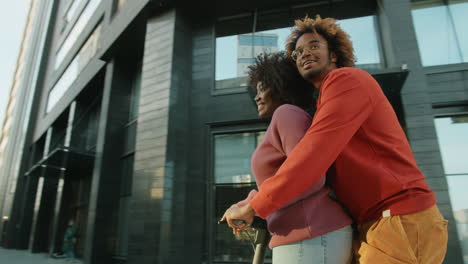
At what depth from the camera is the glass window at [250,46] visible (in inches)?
352

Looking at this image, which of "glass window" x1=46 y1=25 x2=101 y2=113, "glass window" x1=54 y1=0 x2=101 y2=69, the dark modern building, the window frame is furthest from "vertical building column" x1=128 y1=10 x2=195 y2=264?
"glass window" x1=54 y1=0 x2=101 y2=69

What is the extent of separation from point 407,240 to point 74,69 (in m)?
20.1

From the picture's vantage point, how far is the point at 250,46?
387 inches

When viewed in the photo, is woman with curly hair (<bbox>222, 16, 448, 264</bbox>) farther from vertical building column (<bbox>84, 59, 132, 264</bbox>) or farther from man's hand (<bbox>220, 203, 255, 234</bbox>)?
vertical building column (<bbox>84, 59, 132, 264</bbox>)

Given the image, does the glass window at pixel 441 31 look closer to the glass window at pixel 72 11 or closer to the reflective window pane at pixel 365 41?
the reflective window pane at pixel 365 41

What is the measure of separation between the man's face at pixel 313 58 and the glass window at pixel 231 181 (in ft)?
23.4

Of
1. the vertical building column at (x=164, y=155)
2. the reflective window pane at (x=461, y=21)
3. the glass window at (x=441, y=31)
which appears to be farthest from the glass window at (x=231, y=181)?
the reflective window pane at (x=461, y=21)

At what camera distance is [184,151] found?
355 inches

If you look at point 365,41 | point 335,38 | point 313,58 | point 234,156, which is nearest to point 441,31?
point 365,41

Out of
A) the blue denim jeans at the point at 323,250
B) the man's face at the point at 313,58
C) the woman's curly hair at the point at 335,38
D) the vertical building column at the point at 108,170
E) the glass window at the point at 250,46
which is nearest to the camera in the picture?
the blue denim jeans at the point at 323,250

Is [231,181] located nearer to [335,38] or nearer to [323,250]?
[335,38]

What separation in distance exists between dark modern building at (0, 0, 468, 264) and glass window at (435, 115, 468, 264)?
0.07ft

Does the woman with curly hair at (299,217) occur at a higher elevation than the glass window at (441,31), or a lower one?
lower

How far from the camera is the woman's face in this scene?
160 cm
